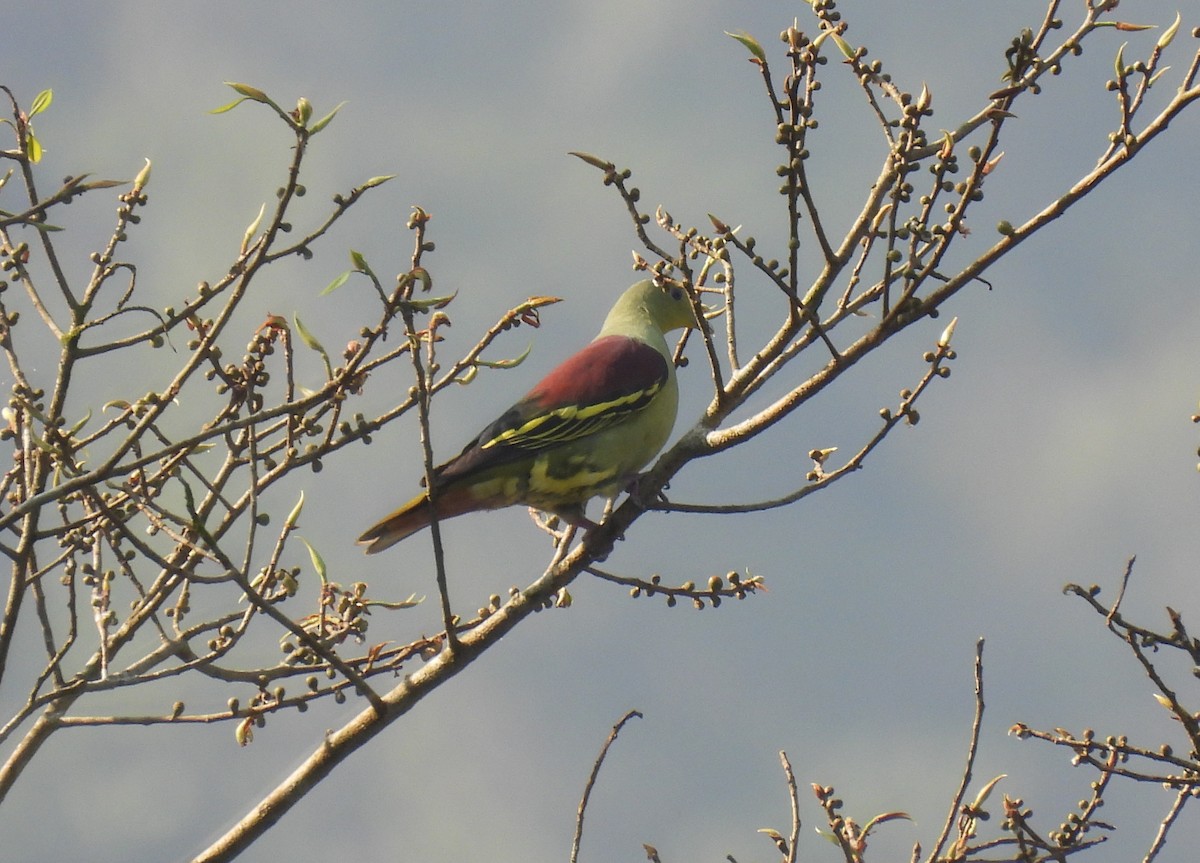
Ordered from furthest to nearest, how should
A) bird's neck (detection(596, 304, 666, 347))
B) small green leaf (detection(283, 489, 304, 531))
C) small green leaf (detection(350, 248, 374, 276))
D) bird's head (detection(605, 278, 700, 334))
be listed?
1. bird's head (detection(605, 278, 700, 334))
2. bird's neck (detection(596, 304, 666, 347))
3. small green leaf (detection(283, 489, 304, 531))
4. small green leaf (detection(350, 248, 374, 276))

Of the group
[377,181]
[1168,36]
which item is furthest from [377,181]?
[1168,36]

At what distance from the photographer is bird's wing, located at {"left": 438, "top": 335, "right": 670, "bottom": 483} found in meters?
5.63

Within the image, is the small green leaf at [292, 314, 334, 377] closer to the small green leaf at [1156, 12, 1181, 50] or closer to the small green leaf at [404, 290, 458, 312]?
the small green leaf at [404, 290, 458, 312]

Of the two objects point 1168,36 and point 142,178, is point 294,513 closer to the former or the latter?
point 142,178

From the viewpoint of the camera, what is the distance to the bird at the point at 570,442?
5.58 meters

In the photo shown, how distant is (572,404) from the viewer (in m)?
5.87

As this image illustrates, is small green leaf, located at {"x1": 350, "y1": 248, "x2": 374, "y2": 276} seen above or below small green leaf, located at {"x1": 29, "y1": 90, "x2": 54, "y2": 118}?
below

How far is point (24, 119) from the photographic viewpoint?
440 cm


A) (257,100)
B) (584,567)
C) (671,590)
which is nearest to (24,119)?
(257,100)

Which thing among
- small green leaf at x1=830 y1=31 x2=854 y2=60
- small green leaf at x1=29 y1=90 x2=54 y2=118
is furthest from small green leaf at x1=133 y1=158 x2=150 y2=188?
small green leaf at x1=830 y1=31 x2=854 y2=60

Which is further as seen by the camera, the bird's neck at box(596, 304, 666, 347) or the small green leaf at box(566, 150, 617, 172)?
the bird's neck at box(596, 304, 666, 347)

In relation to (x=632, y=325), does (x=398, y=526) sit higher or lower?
lower

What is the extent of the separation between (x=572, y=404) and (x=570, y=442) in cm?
20

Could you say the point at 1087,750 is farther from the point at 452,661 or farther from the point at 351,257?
the point at 351,257
